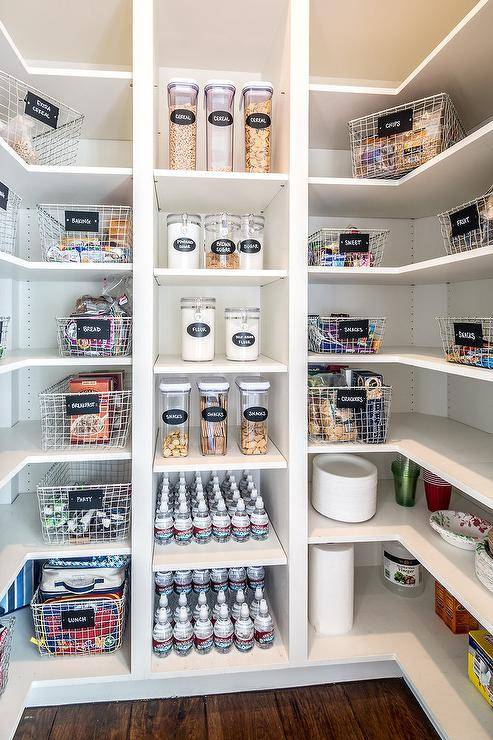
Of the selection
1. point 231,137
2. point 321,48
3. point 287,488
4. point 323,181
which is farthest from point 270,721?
point 321,48

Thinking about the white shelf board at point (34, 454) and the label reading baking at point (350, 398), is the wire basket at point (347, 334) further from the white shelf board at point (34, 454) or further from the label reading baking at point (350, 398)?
the white shelf board at point (34, 454)

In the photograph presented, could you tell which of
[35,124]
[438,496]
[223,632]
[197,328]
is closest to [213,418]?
[197,328]

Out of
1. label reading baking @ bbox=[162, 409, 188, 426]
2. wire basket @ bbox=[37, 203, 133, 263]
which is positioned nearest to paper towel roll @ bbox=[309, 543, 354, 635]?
label reading baking @ bbox=[162, 409, 188, 426]

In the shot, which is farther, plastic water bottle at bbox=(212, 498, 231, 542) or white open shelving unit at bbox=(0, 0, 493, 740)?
plastic water bottle at bbox=(212, 498, 231, 542)

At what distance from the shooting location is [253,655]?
1711mm

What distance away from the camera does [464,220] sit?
1405 mm

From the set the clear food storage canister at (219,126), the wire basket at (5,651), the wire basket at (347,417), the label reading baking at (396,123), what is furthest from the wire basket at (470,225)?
the wire basket at (5,651)

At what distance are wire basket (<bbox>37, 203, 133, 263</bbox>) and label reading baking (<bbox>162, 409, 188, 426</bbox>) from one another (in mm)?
563

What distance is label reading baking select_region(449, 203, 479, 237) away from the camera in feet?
4.48

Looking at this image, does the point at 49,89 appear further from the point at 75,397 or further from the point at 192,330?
the point at 75,397

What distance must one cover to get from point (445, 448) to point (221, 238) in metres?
1.12

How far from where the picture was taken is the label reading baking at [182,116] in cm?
164

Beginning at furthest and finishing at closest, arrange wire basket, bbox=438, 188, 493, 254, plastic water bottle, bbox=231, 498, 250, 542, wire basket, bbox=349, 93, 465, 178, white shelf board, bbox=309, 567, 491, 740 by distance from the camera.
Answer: plastic water bottle, bbox=231, 498, 250, 542 < wire basket, bbox=349, 93, 465, 178 < white shelf board, bbox=309, 567, 491, 740 < wire basket, bbox=438, 188, 493, 254

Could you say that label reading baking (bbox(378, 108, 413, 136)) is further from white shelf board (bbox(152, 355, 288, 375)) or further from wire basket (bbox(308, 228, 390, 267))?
white shelf board (bbox(152, 355, 288, 375))
